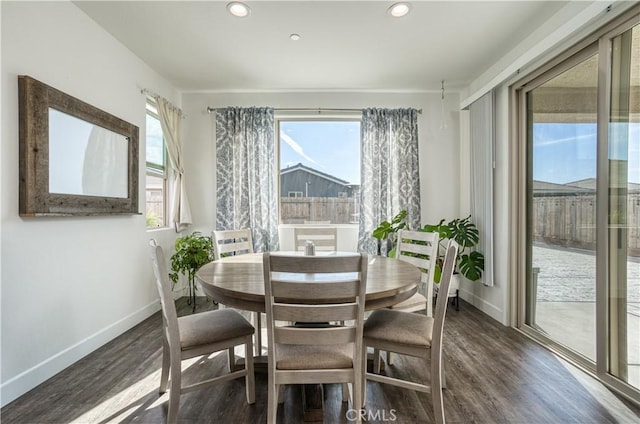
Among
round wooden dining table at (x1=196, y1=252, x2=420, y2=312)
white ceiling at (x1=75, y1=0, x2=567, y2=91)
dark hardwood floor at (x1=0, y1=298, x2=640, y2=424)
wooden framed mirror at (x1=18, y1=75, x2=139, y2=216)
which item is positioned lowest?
dark hardwood floor at (x1=0, y1=298, x2=640, y2=424)

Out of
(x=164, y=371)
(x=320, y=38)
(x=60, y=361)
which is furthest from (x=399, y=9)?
(x=60, y=361)

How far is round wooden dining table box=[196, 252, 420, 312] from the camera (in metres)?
1.49

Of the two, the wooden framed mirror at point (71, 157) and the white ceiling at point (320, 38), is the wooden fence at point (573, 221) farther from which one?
the wooden framed mirror at point (71, 157)

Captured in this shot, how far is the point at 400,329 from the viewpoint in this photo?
1.76 m

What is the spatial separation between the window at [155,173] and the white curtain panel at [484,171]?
3.73 meters

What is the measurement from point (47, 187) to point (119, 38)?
5.28 ft

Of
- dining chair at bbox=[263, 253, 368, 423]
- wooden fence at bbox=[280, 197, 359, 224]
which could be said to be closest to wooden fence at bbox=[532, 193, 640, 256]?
dining chair at bbox=[263, 253, 368, 423]

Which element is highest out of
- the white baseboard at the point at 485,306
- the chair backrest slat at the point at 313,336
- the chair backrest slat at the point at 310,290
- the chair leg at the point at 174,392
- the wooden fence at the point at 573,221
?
the wooden fence at the point at 573,221

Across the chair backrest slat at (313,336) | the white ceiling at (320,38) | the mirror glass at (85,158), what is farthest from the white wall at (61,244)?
the chair backrest slat at (313,336)

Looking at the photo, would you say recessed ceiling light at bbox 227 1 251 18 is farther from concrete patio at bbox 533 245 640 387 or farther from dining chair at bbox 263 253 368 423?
concrete patio at bbox 533 245 640 387

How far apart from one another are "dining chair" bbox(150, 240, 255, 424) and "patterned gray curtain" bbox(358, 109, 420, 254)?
96.8 inches

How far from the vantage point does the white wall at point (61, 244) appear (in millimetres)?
1866

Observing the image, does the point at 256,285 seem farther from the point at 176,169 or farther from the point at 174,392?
the point at 176,169

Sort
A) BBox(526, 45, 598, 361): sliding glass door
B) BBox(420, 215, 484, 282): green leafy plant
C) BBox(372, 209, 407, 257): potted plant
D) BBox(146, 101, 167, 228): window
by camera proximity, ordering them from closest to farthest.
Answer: BBox(526, 45, 598, 361): sliding glass door, BBox(420, 215, 484, 282): green leafy plant, BBox(146, 101, 167, 228): window, BBox(372, 209, 407, 257): potted plant
